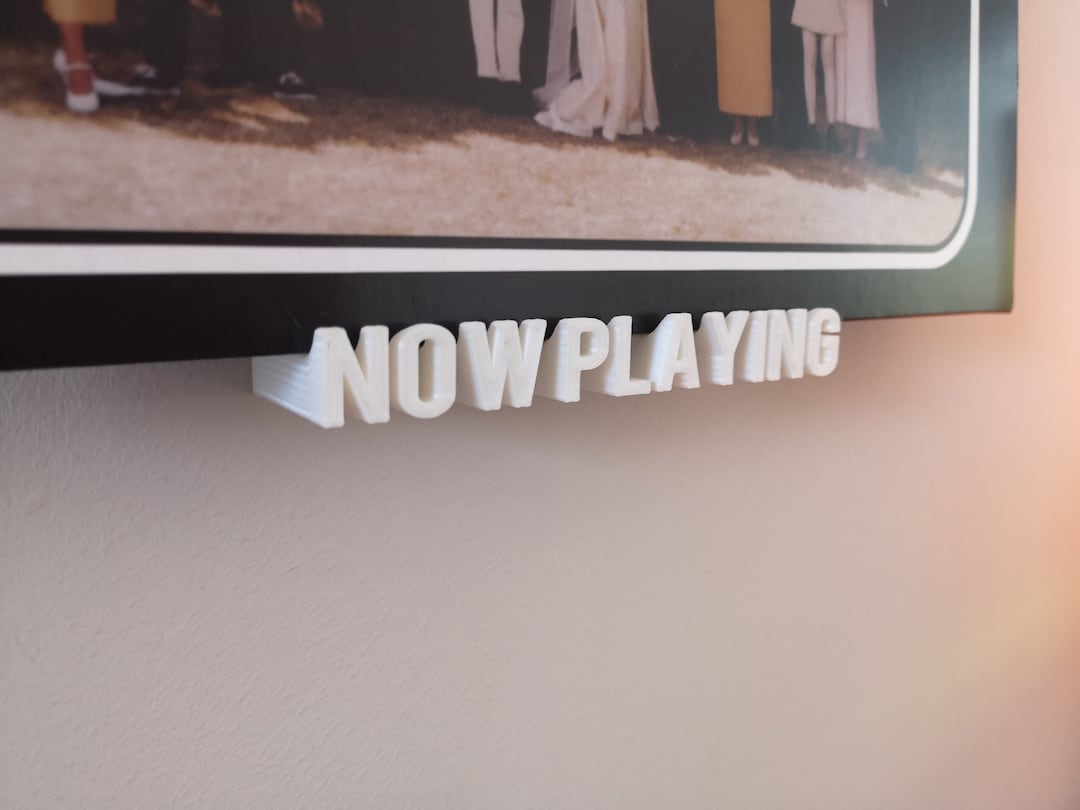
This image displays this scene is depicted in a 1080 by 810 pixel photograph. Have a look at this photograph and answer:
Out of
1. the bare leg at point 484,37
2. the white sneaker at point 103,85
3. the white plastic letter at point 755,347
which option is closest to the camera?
the white sneaker at point 103,85

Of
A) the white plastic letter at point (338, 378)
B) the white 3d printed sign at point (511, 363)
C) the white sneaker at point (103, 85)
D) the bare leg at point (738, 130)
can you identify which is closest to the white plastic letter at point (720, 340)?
the white 3d printed sign at point (511, 363)

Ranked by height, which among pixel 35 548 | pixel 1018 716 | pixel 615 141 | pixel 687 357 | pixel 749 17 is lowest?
pixel 1018 716

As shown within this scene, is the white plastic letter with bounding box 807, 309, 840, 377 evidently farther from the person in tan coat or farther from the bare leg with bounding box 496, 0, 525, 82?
the bare leg with bounding box 496, 0, 525, 82

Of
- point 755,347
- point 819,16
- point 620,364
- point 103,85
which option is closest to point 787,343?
point 755,347

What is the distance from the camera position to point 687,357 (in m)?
0.55

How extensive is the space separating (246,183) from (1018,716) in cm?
110

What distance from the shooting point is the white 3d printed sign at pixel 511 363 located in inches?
16.8

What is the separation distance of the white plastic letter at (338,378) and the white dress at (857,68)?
1.48 feet

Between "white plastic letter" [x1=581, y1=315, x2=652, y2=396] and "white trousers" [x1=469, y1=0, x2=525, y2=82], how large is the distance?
164 millimetres

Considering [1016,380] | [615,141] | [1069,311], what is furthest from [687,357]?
[1069,311]

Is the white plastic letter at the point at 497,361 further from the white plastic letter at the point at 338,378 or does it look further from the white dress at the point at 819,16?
the white dress at the point at 819,16

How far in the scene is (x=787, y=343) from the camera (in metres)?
0.60

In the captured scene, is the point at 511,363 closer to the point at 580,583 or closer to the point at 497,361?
the point at 497,361

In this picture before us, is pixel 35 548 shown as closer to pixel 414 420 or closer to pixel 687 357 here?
pixel 414 420
